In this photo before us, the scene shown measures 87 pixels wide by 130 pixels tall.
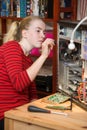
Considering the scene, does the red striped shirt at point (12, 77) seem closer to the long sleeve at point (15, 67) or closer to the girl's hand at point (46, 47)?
the long sleeve at point (15, 67)

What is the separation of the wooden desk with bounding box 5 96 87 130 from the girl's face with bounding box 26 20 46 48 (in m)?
0.41

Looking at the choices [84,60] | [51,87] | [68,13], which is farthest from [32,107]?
[68,13]

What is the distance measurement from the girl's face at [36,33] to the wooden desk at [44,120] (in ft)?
1.35

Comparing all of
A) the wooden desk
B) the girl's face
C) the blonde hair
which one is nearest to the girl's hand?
the girl's face

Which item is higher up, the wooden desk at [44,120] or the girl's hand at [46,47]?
the girl's hand at [46,47]

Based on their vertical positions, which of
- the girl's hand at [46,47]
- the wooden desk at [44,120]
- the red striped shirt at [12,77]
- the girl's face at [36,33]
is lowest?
the wooden desk at [44,120]

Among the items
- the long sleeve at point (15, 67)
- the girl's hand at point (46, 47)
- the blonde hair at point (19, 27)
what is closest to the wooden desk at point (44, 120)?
the long sleeve at point (15, 67)

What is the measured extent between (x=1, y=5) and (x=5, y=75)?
103 cm

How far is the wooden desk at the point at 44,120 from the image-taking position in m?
1.29

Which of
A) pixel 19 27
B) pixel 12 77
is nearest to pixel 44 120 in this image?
pixel 12 77

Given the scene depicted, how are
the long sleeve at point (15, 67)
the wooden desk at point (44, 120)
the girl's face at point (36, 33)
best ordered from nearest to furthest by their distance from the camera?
1. the wooden desk at point (44, 120)
2. the long sleeve at point (15, 67)
3. the girl's face at point (36, 33)

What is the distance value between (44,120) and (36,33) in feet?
1.88

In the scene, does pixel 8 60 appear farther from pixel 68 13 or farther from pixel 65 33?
pixel 68 13

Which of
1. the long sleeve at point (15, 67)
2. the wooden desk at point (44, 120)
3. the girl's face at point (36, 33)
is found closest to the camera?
the wooden desk at point (44, 120)
